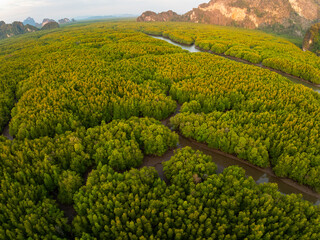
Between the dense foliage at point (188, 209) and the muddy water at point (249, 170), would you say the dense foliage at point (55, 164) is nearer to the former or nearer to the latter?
the muddy water at point (249, 170)

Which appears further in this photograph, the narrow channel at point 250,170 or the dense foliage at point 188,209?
the narrow channel at point 250,170

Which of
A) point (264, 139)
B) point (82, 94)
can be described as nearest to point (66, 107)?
point (82, 94)

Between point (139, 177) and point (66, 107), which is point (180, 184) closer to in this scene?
point (139, 177)

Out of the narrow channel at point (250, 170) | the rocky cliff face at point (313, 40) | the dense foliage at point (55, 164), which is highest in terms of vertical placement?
the rocky cliff face at point (313, 40)

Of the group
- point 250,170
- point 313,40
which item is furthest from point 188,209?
point 313,40

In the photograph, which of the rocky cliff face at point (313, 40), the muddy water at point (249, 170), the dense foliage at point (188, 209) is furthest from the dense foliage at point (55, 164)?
the rocky cliff face at point (313, 40)

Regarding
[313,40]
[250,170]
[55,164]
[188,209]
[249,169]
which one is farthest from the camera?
[313,40]

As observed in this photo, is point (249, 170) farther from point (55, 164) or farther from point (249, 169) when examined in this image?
point (55, 164)

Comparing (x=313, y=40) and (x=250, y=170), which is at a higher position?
(x=313, y=40)
